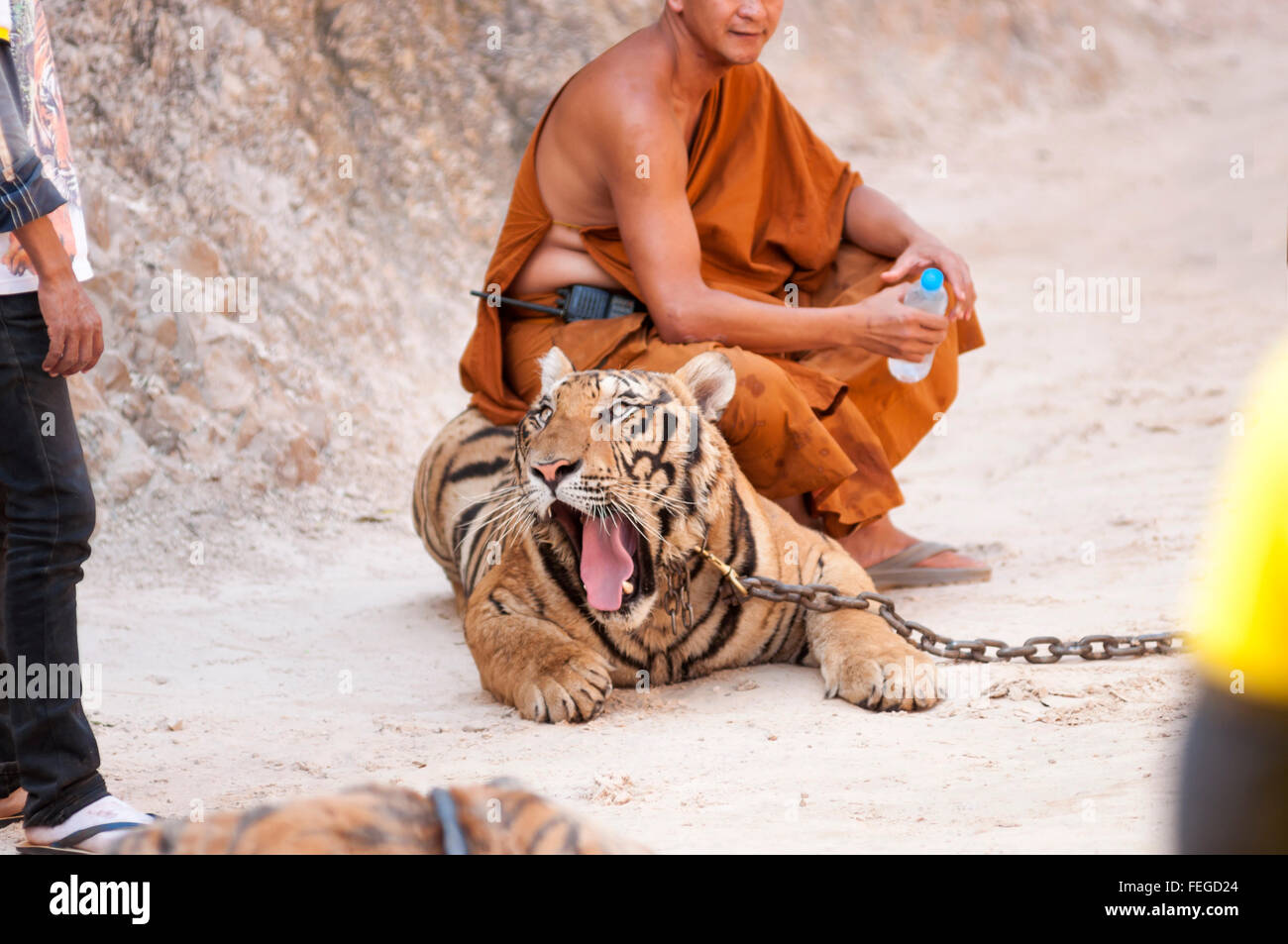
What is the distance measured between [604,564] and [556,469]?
298 millimetres

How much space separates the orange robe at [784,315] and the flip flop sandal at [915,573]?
0.96 ft

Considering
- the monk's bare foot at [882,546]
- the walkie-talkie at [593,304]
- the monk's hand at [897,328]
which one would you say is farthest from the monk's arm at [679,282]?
the monk's bare foot at [882,546]

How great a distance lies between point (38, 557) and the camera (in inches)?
103

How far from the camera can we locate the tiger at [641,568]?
135 inches

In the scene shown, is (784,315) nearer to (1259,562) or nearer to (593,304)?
(593,304)

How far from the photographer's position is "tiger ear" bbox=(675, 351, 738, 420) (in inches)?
147

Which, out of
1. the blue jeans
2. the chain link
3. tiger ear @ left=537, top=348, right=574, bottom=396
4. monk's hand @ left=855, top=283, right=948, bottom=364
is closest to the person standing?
the blue jeans

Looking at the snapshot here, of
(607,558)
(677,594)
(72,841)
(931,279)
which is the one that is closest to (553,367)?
(607,558)

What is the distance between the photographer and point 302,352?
7.34m

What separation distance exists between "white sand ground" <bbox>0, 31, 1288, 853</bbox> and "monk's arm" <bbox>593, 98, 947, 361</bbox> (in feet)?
3.17

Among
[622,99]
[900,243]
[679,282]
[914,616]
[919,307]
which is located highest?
[622,99]

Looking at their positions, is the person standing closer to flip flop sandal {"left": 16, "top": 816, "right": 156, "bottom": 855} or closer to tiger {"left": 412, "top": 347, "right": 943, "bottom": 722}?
flip flop sandal {"left": 16, "top": 816, "right": 156, "bottom": 855}
